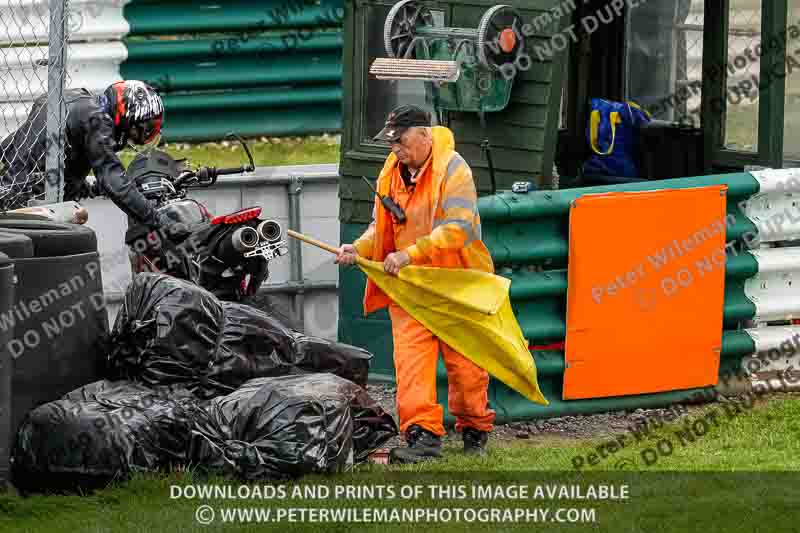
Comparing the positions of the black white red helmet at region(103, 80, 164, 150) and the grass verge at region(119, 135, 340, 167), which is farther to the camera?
the grass verge at region(119, 135, 340, 167)

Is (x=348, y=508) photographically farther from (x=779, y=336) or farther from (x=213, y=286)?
(x=779, y=336)

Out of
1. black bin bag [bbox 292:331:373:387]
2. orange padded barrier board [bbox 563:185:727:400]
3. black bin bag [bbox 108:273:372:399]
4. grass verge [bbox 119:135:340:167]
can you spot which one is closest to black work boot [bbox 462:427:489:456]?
black bin bag [bbox 292:331:373:387]

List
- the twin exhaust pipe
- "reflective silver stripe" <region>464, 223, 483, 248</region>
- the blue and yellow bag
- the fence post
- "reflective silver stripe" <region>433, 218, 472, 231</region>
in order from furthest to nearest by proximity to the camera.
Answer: the blue and yellow bag
the twin exhaust pipe
the fence post
"reflective silver stripe" <region>464, 223, 483, 248</region>
"reflective silver stripe" <region>433, 218, 472, 231</region>

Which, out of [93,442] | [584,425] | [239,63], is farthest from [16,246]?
[239,63]

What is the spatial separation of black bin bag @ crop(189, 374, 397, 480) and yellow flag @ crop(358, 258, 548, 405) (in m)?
0.69

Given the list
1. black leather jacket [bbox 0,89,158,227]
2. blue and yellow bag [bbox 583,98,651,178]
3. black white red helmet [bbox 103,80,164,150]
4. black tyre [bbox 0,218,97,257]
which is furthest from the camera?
blue and yellow bag [bbox 583,98,651,178]

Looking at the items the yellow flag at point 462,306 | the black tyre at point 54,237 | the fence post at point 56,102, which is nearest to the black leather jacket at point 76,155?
the fence post at point 56,102

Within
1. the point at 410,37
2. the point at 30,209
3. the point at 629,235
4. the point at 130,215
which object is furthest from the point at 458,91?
the point at 30,209

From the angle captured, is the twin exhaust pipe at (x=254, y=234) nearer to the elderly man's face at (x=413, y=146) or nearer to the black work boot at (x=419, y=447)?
the elderly man's face at (x=413, y=146)

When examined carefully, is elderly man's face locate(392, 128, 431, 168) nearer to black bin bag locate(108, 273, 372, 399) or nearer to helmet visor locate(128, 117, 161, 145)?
black bin bag locate(108, 273, 372, 399)

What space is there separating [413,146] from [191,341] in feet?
4.58

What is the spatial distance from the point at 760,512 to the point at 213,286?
3383mm

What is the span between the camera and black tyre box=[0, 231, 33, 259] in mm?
6496

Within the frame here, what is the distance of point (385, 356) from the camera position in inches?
358
